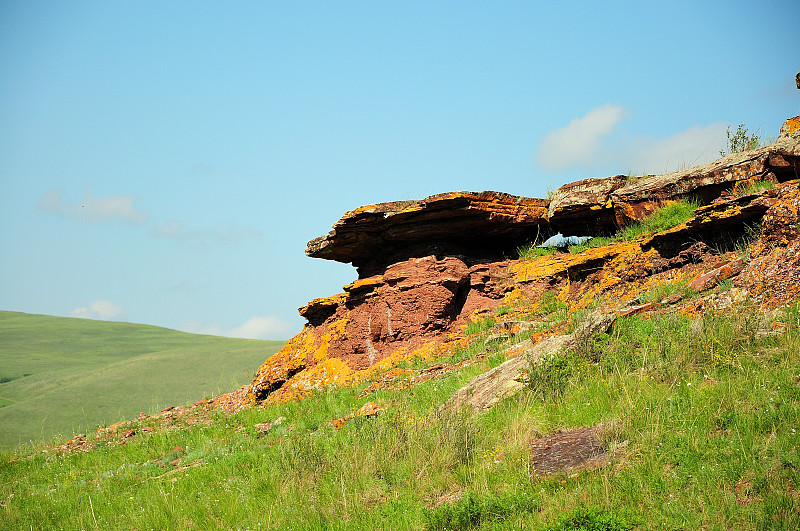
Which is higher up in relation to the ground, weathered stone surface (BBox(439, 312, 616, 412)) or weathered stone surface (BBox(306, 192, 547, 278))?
weathered stone surface (BBox(306, 192, 547, 278))

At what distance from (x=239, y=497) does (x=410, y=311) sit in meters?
6.86

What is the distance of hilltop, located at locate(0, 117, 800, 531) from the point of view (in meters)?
4.70

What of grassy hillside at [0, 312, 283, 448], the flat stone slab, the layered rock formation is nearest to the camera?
the flat stone slab

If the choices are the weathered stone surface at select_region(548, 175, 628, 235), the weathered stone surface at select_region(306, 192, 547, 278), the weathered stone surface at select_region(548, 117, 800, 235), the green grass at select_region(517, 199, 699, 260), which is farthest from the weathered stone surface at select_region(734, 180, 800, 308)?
the weathered stone surface at select_region(306, 192, 547, 278)

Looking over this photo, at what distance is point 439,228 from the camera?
13.3 meters

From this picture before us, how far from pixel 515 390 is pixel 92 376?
25744 mm

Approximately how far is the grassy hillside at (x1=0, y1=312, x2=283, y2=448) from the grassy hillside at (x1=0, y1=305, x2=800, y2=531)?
8092 millimetres

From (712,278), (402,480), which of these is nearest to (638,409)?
(402,480)

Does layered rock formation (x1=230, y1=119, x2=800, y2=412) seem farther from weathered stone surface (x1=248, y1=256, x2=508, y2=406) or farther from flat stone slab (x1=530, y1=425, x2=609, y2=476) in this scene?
flat stone slab (x1=530, y1=425, x2=609, y2=476)

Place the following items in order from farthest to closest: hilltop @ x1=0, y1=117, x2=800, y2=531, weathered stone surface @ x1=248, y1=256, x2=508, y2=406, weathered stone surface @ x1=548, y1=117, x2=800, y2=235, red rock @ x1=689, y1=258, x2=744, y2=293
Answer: weathered stone surface @ x1=248, y1=256, x2=508, y2=406, weathered stone surface @ x1=548, y1=117, x2=800, y2=235, red rock @ x1=689, y1=258, x2=744, y2=293, hilltop @ x1=0, y1=117, x2=800, y2=531

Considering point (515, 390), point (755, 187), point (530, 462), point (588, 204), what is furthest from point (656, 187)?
point (530, 462)

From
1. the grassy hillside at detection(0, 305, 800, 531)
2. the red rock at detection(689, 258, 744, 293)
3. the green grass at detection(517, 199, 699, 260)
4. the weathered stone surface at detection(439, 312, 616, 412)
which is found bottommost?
the grassy hillside at detection(0, 305, 800, 531)

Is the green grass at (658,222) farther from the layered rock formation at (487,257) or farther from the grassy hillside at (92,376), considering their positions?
the grassy hillside at (92,376)

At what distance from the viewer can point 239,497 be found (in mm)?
6324
